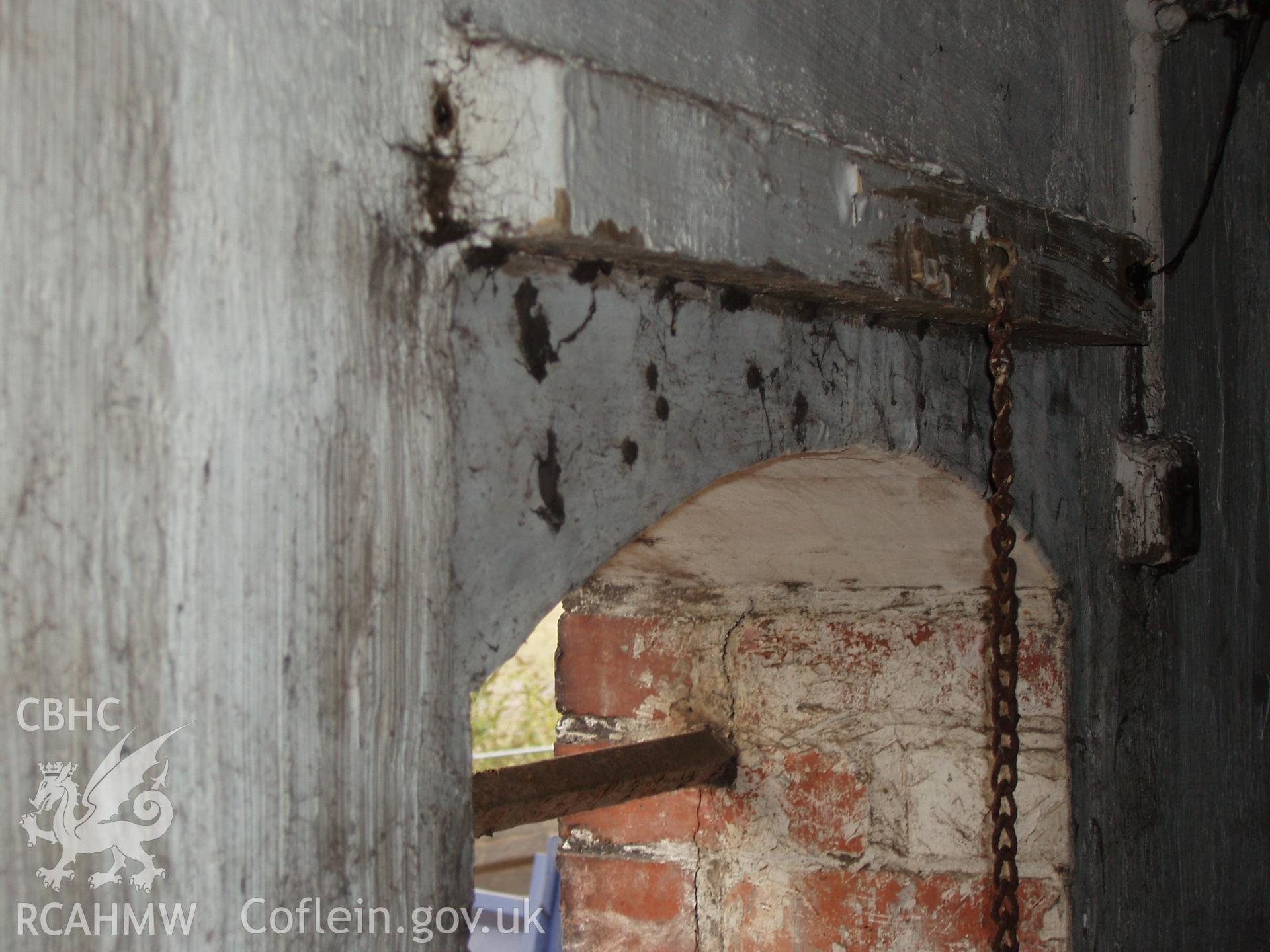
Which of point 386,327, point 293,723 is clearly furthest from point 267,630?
point 386,327

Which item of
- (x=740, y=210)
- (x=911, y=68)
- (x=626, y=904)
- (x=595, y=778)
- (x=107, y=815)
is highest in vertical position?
(x=911, y=68)

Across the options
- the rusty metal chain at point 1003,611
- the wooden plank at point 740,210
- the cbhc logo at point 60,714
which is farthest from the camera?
the rusty metal chain at point 1003,611

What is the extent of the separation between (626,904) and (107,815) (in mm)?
1138

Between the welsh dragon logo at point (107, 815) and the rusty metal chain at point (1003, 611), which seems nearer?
the welsh dragon logo at point (107, 815)

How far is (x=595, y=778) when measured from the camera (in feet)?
3.98

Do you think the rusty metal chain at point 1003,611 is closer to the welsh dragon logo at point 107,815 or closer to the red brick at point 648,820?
the red brick at point 648,820

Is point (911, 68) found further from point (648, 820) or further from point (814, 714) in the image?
point (648, 820)

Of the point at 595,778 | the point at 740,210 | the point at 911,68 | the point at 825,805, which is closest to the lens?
the point at 740,210

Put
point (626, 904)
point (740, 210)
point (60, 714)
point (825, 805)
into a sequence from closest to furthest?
point (60, 714) → point (740, 210) → point (825, 805) → point (626, 904)

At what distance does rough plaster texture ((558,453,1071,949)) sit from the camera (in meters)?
1.29

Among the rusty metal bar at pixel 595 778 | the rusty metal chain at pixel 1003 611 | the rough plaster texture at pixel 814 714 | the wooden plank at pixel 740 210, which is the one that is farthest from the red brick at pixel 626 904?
the wooden plank at pixel 740 210

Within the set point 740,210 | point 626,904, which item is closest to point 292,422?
point 740,210

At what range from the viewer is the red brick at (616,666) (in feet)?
5.19

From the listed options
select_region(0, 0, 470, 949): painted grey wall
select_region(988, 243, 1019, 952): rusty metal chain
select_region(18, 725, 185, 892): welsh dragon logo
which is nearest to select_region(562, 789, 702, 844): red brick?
select_region(988, 243, 1019, 952): rusty metal chain
